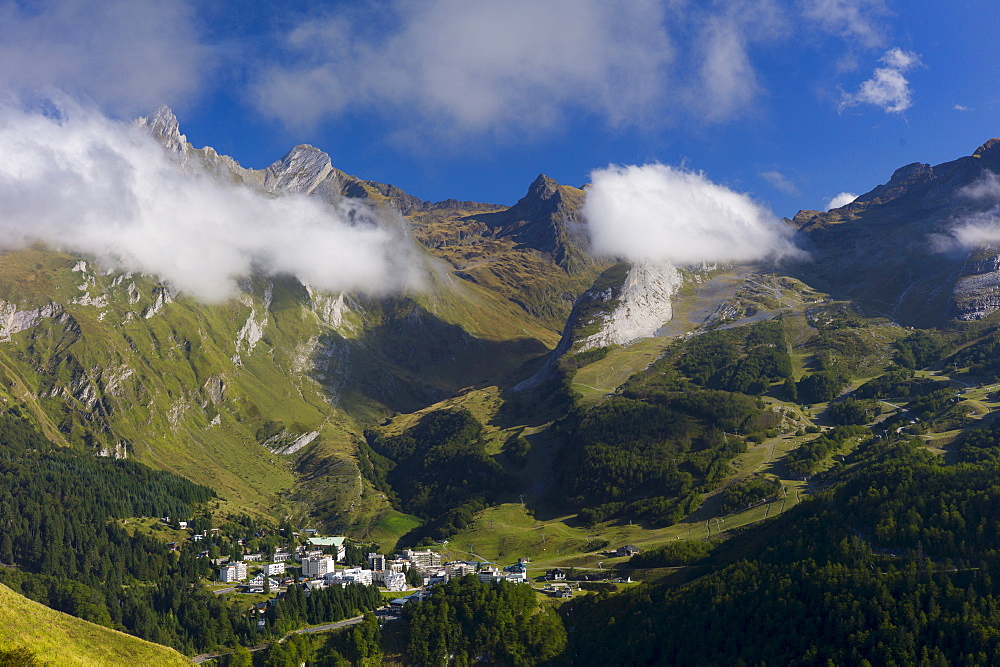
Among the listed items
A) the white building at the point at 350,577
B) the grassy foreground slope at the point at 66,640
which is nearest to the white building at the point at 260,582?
the white building at the point at 350,577

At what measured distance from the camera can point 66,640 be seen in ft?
352

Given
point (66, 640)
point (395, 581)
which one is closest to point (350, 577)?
point (395, 581)

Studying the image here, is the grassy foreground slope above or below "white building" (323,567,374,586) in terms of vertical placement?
below

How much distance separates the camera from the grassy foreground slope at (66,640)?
97.5 meters

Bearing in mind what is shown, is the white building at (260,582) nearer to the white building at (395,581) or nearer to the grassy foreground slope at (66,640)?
the white building at (395,581)

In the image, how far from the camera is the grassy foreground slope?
9749 cm

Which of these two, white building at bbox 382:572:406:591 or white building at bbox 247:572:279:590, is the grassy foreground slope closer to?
white building at bbox 247:572:279:590

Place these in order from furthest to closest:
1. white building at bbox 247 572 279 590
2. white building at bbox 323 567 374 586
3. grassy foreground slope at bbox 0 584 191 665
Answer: white building at bbox 323 567 374 586
white building at bbox 247 572 279 590
grassy foreground slope at bbox 0 584 191 665

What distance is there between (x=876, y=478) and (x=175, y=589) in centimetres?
15630

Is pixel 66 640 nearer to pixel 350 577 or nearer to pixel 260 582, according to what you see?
pixel 260 582

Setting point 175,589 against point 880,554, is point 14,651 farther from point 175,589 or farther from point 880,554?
point 880,554

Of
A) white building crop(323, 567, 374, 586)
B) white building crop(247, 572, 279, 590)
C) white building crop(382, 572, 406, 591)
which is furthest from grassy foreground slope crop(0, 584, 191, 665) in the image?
white building crop(382, 572, 406, 591)

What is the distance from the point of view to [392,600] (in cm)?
17600

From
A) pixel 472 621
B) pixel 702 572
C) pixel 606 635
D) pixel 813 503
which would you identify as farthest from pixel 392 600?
pixel 813 503
